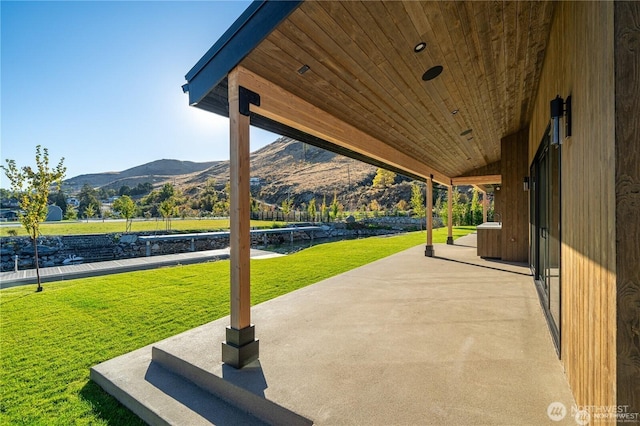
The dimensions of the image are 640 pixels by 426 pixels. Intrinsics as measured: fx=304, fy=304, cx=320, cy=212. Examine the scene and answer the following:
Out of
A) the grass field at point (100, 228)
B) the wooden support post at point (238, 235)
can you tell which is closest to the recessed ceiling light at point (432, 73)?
the wooden support post at point (238, 235)

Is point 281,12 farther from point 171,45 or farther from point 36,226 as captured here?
point 36,226

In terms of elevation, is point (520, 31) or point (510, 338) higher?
point (520, 31)

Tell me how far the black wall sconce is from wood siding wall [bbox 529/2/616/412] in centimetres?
6

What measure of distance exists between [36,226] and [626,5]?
10.2 meters

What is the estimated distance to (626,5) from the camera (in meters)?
1.23

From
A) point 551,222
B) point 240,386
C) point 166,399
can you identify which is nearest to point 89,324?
point 166,399

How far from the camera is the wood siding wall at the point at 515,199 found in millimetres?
7828

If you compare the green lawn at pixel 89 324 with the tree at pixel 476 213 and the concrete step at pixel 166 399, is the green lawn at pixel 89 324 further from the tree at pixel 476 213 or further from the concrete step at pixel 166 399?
the tree at pixel 476 213

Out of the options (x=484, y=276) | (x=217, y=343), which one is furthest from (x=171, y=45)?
(x=484, y=276)

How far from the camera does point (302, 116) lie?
3.58m

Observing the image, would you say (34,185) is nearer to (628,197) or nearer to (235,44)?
(235,44)

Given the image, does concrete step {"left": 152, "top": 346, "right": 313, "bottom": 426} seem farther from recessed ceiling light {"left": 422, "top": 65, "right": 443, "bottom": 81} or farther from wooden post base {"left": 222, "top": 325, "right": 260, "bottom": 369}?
recessed ceiling light {"left": 422, "top": 65, "right": 443, "bottom": 81}

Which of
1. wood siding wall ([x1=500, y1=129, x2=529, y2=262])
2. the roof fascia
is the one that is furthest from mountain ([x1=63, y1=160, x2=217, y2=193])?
the roof fascia

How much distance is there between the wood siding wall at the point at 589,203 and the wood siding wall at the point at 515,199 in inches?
241
